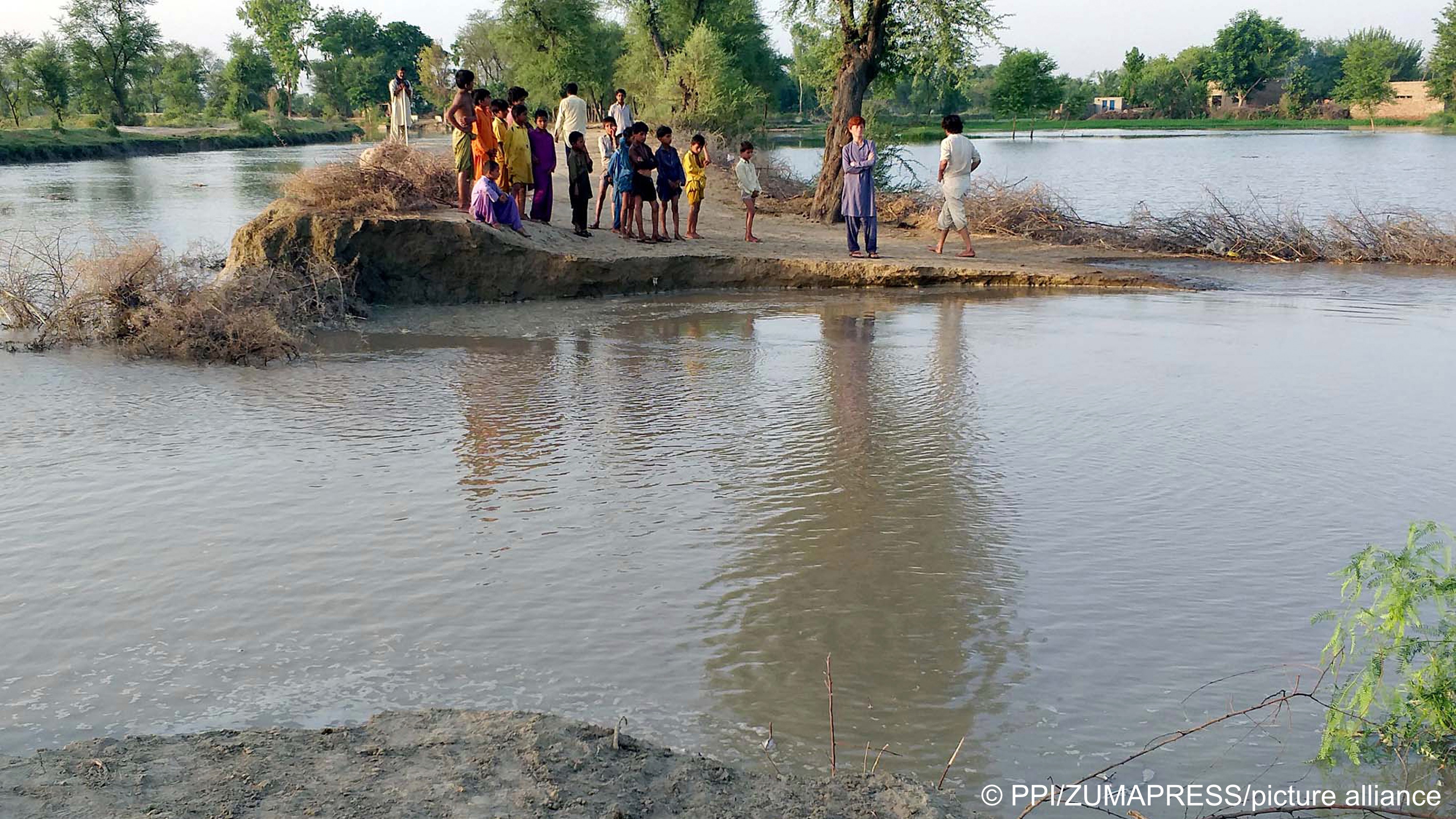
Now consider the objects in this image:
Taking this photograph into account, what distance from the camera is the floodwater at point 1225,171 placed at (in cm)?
2605

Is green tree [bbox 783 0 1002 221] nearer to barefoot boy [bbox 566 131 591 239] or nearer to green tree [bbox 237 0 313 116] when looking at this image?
barefoot boy [bbox 566 131 591 239]

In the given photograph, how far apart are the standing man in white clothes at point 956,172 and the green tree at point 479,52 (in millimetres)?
66839

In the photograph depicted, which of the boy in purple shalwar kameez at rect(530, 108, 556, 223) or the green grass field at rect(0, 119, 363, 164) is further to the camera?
the green grass field at rect(0, 119, 363, 164)

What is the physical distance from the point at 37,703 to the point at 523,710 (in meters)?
1.64

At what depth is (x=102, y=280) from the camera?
33.9 ft

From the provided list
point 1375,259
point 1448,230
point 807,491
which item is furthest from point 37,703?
point 1448,230

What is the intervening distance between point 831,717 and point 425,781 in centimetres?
117

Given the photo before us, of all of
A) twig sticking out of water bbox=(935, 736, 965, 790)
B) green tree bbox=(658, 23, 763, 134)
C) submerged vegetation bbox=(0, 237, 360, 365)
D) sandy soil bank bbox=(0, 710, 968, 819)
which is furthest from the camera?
green tree bbox=(658, 23, 763, 134)

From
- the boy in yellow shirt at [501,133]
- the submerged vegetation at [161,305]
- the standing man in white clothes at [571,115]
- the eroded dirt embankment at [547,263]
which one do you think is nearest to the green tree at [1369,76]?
the eroded dirt embankment at [547,263]

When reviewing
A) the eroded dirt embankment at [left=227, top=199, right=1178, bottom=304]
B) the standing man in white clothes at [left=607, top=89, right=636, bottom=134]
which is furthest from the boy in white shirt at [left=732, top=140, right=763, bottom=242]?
the standing man in white clothes at [left=607, top=89, right=636, bottom=134]

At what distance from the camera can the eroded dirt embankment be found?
1210 cm

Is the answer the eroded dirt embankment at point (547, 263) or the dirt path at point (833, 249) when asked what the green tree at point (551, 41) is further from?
the eroded dirt embankment at point (547, 263)

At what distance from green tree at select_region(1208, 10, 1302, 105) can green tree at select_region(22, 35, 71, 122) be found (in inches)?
3717

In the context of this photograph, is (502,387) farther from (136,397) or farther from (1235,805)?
(1235,805)
